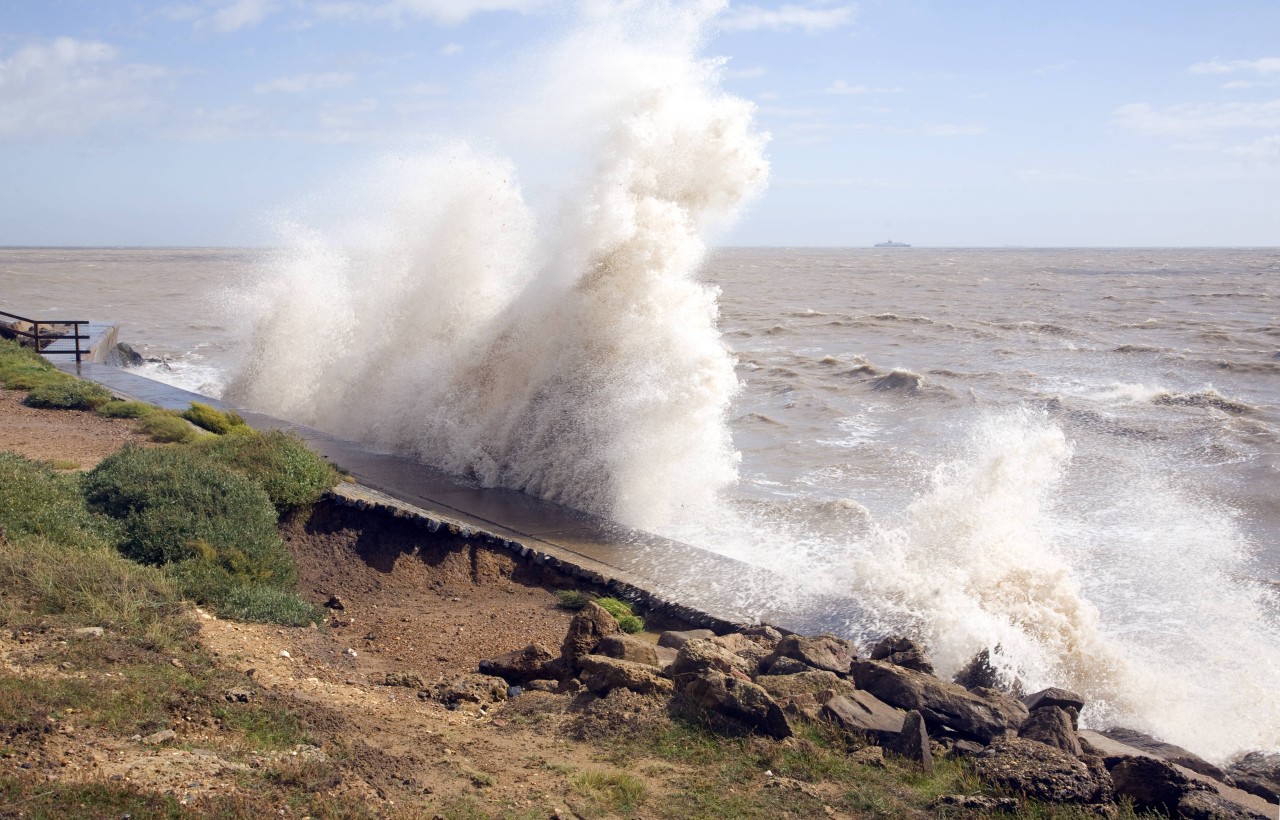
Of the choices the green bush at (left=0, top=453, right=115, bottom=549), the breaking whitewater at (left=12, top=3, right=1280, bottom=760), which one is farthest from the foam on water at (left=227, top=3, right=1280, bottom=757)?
the green bush at (left=0, top=453, right=115, bottom=549)

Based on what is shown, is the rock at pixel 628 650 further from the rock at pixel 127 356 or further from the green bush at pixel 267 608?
the rock at pixel 127 356

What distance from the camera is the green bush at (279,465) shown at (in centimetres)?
1073

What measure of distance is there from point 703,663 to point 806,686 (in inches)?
27.9

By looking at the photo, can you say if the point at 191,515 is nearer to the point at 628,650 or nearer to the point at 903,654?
the point at 628,650

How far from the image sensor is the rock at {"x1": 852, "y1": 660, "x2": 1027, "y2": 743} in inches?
256

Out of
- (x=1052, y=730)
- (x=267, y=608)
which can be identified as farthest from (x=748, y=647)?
(x=267, y=608)

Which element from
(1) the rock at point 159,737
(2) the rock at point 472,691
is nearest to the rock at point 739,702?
(2) the rock at point 472,691

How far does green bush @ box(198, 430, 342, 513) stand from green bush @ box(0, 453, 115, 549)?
190cm

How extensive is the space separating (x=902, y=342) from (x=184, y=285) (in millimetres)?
55277

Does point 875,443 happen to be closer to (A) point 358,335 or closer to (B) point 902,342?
(A) point 358,335

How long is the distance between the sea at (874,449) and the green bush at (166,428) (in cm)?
328

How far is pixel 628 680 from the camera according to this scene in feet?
21.4

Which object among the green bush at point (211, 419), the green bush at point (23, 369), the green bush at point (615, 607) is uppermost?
the green bush at point (23, 369)

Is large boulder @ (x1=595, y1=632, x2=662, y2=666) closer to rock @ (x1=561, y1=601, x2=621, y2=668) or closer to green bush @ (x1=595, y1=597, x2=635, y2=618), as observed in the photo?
rock @ (x1=561, y1=601, x2=621, y2=668)
